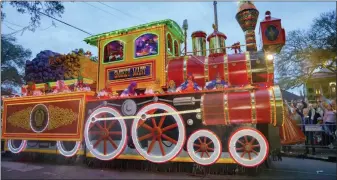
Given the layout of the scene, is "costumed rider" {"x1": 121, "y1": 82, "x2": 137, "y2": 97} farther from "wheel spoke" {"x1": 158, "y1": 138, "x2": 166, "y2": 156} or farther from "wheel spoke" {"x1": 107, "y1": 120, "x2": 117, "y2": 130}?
"wheel spoke" {"x1": 158, "y1": 138, "x2": 166, "y2": 156}

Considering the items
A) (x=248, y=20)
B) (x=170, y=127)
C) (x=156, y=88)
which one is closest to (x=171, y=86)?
(x=156, y=88)

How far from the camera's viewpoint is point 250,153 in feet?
14.3

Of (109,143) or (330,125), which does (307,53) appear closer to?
(330,125)

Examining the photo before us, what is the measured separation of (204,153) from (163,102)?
1.35m

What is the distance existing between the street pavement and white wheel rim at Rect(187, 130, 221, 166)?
34cm

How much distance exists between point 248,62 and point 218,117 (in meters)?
1.32

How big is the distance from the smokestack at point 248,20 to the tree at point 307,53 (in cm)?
1402

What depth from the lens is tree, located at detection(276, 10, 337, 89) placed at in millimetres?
16797

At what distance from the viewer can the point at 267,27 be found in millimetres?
4797

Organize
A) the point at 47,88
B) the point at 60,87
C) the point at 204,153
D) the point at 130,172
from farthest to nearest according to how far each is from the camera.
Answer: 1. the point at 47,88
2. the point at 60,87
3. the point at 130,172
4. the point at 204,153

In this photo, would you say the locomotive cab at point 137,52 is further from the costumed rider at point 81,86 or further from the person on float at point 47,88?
the person on float at point 47,88

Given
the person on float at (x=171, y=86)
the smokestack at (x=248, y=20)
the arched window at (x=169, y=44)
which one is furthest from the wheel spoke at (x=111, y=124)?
the smokestack at (x=248, y=20)

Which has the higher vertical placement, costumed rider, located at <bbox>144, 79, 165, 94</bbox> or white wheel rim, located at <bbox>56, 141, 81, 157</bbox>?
costumed rider, located at <bbox>144, 79, 165, 94</bbox>

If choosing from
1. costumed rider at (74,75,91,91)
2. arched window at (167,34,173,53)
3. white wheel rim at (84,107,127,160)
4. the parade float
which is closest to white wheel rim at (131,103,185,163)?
the parade float
